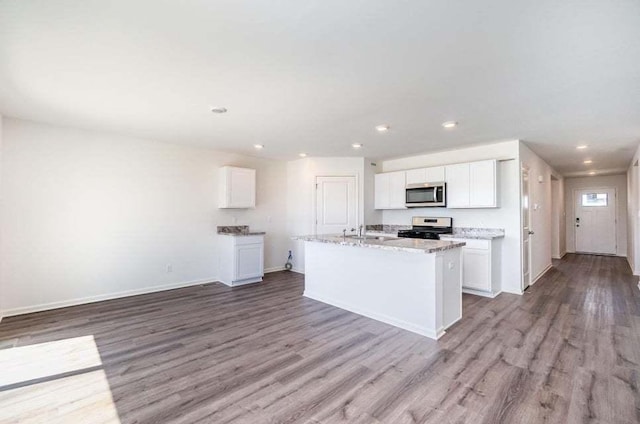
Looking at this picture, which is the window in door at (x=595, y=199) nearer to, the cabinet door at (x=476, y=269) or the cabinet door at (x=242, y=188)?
the cabinet door at (x=476, y=269)

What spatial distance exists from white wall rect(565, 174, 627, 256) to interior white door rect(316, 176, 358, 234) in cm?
774

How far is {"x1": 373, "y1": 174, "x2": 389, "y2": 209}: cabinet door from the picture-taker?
6.29m

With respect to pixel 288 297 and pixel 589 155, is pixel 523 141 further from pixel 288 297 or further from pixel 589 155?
pixel 288 297

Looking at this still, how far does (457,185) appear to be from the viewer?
5219 mm

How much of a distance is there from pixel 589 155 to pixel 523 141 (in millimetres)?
2288

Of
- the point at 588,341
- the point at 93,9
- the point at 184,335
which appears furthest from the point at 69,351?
the point at 588,341

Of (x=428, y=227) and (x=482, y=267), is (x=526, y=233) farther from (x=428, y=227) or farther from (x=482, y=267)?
(x=428, y=227)

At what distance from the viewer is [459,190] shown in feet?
17.0

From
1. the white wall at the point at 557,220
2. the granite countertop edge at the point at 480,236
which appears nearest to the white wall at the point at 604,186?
the white wall at the point at 557,220

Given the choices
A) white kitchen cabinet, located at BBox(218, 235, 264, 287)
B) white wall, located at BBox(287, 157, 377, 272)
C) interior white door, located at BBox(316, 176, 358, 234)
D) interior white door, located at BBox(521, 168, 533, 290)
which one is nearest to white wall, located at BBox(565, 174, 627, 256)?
interior white door, located at BBox(521, 168, 533, 290)

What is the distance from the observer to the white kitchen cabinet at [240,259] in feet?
Answer: 17.2

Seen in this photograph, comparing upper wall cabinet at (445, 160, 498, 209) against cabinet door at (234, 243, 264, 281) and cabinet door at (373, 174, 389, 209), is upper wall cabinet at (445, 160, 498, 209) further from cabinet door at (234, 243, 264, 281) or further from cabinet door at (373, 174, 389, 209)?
cabinet door at (234, 243, 264, 281)

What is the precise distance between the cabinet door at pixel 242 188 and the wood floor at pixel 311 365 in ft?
6.72

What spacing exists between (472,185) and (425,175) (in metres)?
0.90
